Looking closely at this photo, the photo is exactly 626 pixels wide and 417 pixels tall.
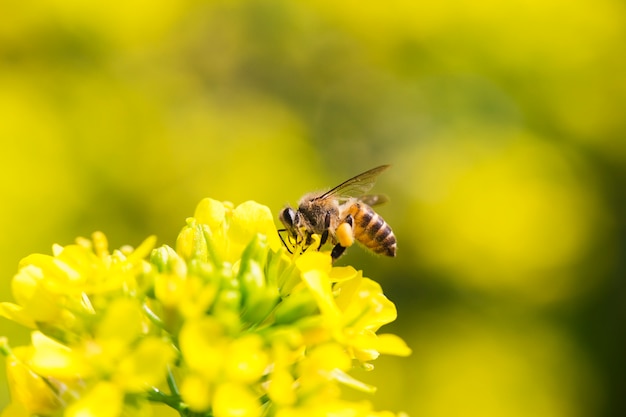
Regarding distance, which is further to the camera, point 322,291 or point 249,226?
point 249,226

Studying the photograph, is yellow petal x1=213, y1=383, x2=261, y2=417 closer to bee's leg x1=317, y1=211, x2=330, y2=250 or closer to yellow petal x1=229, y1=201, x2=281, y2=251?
yellow petal x1=229, y1=201, x2=281, y2=251

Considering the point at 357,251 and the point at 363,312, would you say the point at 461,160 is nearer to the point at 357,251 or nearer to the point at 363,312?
the point at 357,251

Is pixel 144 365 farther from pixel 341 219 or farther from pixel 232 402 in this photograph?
pixel 341 219

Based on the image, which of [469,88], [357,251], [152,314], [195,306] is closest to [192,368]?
[195,306]

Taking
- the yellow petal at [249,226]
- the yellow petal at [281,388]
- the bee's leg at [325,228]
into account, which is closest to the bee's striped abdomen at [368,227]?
the bee's leg at [325,228]

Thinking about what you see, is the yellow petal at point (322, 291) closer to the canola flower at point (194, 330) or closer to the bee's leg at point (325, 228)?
the canola flower at point (194, 330)

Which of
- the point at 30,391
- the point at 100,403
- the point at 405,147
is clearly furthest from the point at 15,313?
Result: the point at 405,147

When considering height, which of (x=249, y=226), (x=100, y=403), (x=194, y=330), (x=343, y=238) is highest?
(x=343, y=238)
